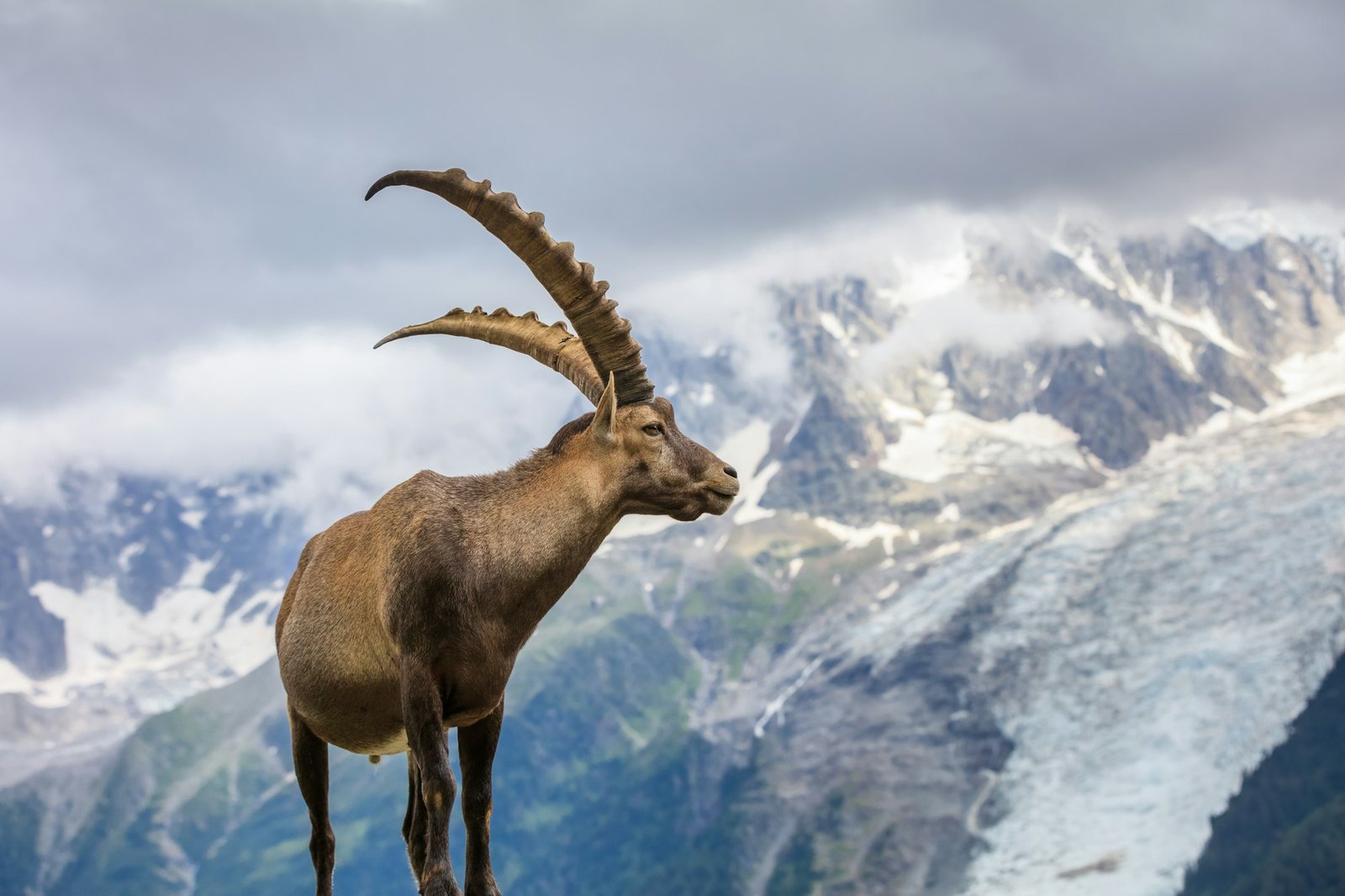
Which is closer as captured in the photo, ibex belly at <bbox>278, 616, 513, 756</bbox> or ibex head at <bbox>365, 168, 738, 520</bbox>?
ibex belly at <bbox>278, 616, 513, 756</bbox>

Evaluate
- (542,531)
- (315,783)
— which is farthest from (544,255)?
(315,783)

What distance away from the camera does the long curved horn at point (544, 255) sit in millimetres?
12727

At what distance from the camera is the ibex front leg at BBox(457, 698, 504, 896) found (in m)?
12.9

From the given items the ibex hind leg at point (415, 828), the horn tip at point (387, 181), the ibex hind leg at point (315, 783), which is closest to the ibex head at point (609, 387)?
the horn tip at point (387, 181)

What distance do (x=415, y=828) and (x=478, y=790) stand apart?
1888mm

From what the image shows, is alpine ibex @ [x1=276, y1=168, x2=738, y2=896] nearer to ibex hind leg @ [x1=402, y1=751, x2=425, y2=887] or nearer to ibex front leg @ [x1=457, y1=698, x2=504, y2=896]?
ibex front leg @ [x1=457, y1=698, x2=504, y2=896]

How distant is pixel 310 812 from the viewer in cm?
1405

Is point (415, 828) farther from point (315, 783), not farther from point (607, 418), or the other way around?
point (607, 418)

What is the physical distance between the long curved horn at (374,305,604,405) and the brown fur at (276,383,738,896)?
1.77ft

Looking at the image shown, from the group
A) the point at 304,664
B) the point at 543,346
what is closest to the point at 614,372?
the point at 543,346

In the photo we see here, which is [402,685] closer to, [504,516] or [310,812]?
[504,516]

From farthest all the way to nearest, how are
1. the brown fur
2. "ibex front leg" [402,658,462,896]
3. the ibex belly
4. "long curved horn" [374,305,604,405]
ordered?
"long curved horn" [374,305,604,405]
the ibex belly
the brown fur
"ibex front leg" [402,658,462,896]

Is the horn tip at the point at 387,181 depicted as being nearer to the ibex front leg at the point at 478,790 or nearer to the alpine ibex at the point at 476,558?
the alpine ibex at the point at 476,558

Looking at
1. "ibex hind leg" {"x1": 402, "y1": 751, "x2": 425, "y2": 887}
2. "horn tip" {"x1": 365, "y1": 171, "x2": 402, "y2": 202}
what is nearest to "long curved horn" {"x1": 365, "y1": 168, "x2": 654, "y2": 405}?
"horn tip" {"x1": 365, "y1": 171, "x2": 402, "y2": 202}
